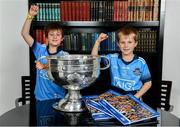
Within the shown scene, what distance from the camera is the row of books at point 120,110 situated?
1.15m

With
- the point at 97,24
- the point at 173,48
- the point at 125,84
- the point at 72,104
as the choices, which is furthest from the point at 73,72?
the point at 173,48

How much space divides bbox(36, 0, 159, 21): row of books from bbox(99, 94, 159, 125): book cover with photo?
1.03m

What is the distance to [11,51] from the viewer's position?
8.53 feet

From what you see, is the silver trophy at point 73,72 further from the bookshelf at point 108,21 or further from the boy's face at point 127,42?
the bookshelf at point 108,21

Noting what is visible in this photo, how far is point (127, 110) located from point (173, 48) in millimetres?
1432

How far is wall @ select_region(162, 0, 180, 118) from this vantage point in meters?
2.41

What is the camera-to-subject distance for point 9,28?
2553 millimetres

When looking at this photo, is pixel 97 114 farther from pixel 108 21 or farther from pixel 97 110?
pixel 108 21

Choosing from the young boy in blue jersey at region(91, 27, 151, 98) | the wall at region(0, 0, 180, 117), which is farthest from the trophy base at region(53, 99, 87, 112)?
the wall at region(0, 0, 180, 117)

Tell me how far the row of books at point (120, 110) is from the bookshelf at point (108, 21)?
876 millimetres

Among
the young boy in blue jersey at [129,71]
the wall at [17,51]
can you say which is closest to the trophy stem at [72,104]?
the young boy in blue jersey at [129,71]

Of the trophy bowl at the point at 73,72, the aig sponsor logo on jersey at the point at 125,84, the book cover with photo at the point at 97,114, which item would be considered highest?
the trophy bowl at the point at 73,72

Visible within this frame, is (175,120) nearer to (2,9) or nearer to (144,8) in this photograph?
(144,8)

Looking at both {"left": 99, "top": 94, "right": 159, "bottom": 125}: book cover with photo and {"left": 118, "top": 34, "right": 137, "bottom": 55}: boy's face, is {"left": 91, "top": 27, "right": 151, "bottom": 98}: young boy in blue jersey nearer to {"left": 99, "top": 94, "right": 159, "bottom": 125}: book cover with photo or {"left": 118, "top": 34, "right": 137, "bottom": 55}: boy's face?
{"left": 118, "top": 34, "right": 137, "bottom": 55}: boy's face
